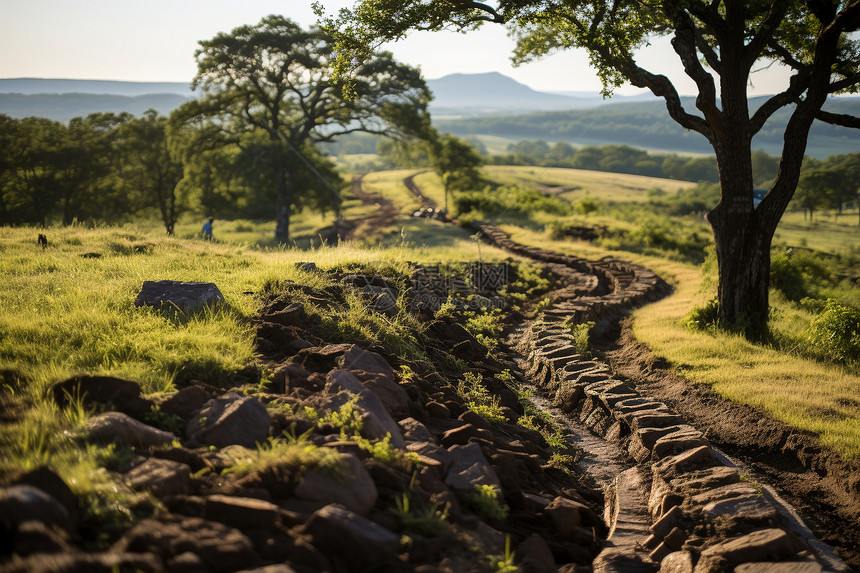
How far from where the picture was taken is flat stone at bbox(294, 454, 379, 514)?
10.7 ft

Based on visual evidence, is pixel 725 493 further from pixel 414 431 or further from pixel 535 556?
pixel 414 431

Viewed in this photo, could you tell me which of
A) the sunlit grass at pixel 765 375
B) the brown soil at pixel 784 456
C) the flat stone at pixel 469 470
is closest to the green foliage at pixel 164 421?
the flat stone at pixel 469 470

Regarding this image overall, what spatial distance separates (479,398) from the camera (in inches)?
249

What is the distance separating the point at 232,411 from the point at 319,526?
4.16ft

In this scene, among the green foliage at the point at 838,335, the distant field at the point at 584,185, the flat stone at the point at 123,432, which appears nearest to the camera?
the flat stone at the point at 123,432

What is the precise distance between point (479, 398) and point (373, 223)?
27.2 metres

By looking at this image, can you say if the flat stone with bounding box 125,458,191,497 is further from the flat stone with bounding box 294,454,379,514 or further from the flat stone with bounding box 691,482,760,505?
the flat stone with bounding box 691,482,760,505

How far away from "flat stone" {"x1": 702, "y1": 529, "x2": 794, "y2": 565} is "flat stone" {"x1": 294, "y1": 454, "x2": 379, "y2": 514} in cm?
246

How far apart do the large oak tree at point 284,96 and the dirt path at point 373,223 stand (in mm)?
3858

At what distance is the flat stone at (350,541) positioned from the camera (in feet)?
9.60

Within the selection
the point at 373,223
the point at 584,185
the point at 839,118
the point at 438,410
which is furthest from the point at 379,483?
the point at 584,185

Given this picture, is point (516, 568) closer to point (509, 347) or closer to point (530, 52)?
point (509, 347)

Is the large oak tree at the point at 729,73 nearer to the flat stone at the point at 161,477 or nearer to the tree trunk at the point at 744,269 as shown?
the tree trunk at the point at 744,269

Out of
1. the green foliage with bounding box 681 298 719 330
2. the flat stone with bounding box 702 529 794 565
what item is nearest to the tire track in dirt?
the flat stone with bounding box 702 529 794 565
